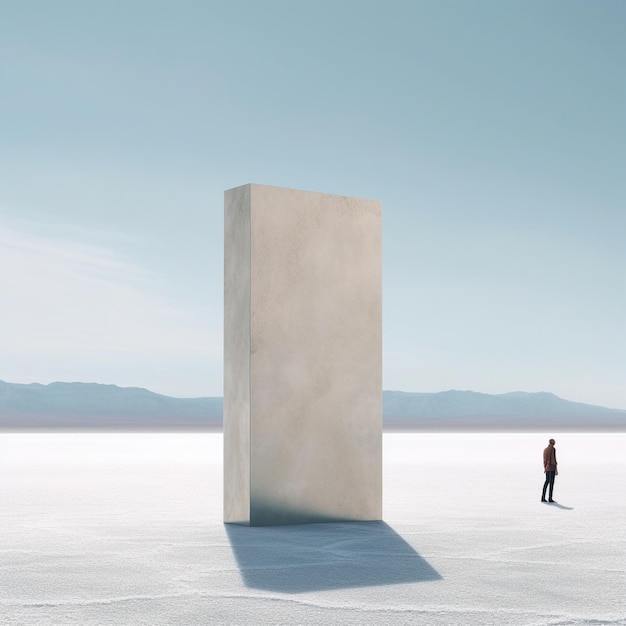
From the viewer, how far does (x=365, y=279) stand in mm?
15406

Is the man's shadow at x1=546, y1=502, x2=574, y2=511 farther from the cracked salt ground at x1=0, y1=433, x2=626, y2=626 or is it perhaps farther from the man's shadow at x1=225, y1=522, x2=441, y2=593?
the man's shadow at x1=225, y1=522, x2=441, y2=593

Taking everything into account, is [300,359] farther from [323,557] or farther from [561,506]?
[561,506]

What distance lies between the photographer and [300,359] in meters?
14.6

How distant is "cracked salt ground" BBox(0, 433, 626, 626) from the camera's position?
817 centimetres

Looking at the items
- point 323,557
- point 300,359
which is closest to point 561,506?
point 300,359

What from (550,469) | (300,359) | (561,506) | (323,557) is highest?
(300,359)

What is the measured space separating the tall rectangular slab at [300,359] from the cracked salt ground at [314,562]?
66 centimetres

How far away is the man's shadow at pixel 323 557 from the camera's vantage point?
31.1 ft

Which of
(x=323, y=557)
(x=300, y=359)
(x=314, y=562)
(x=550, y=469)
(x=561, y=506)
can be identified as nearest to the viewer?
(x=314, y=562)

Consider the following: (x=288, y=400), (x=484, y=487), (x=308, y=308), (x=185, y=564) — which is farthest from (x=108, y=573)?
(x=484, y=487)

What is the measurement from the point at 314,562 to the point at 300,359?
14.8 feet

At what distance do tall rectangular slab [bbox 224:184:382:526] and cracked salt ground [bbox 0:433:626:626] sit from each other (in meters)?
0.66

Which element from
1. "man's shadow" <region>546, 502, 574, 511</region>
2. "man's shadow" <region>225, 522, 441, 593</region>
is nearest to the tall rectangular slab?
"man's shadow" <region>225, 522, 441, 593</region>

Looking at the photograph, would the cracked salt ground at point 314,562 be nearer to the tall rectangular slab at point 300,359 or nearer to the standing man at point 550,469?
the standing man at point 550,469
